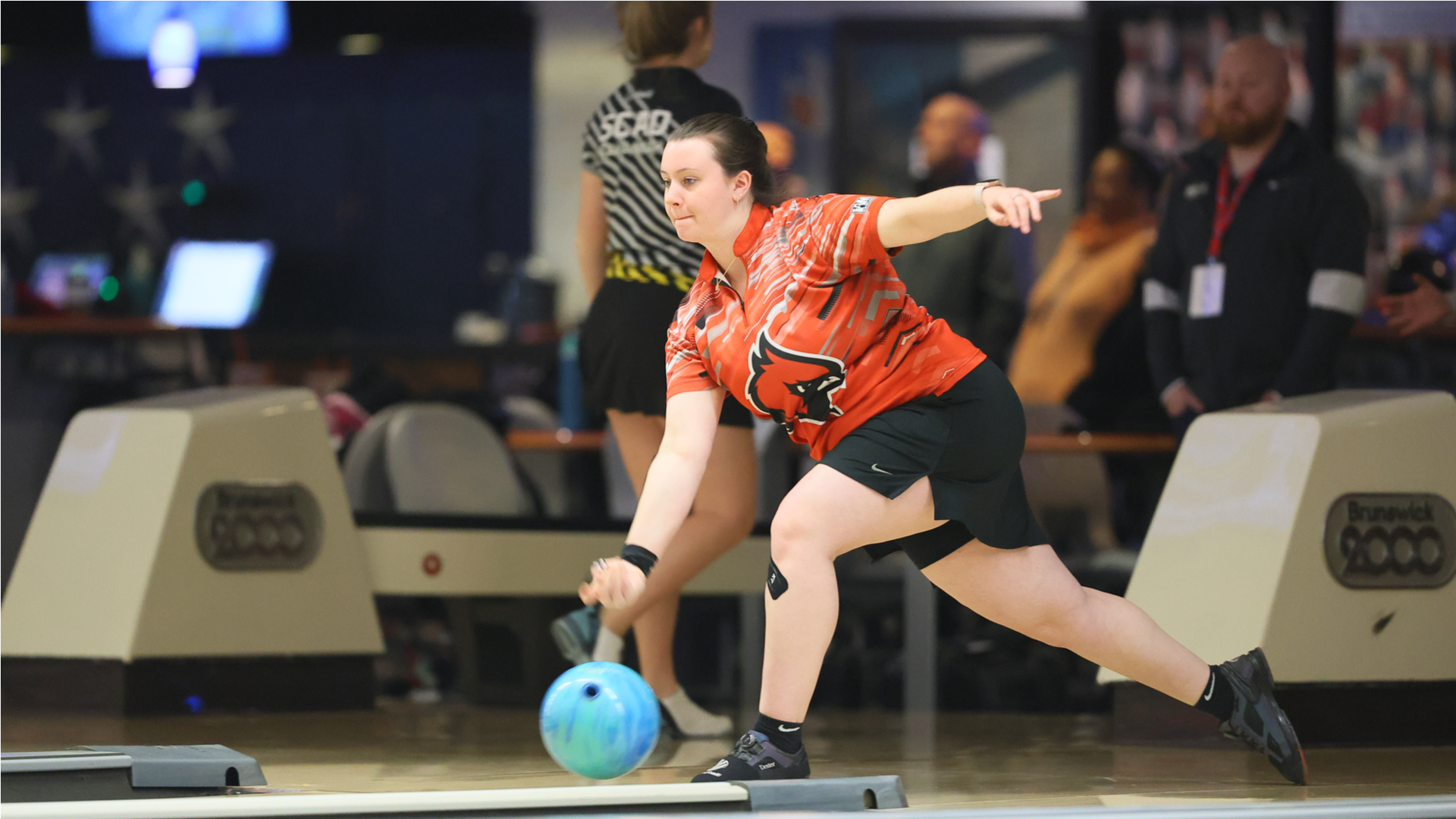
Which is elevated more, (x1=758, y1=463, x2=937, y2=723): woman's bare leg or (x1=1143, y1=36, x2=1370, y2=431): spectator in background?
(x1=1143, y1=36, x2=1370, y2=431): spectator in background

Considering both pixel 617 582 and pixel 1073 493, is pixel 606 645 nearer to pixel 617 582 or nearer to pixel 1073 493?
pixel 617 582

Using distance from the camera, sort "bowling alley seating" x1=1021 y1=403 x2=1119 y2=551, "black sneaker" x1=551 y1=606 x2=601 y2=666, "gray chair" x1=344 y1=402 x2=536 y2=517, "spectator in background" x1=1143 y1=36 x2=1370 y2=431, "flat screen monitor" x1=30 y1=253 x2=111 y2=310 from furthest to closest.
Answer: "flat screen monitor" x1=30 y1=253 x2=111 y2=310
"bowling alley seating" x1=1021 y1=403 x2=1119 y2=551
"gray chair" x1=344 y1=402 x2=536 y2=517
"spectator in background" x1=1143 y1=36 x2=1370 y2=431
"black sneaker" x1=551 y1=606 x2=601 y2=666

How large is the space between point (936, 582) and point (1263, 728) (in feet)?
2.15

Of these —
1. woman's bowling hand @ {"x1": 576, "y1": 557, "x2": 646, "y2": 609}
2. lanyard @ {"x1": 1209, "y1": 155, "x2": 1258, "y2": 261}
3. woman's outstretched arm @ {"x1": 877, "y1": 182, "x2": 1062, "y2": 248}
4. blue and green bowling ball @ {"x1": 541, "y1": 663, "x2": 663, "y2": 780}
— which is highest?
woman's outstretched arm @ {"x1": 877, "y1": 182, "x2": 1062, "y2": 248}

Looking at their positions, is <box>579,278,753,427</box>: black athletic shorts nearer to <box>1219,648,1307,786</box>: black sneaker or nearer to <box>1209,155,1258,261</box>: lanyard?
<box>1219,648,1307,786</box>: black sneaker

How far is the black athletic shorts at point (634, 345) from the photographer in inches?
148

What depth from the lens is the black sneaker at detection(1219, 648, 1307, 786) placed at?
303cm

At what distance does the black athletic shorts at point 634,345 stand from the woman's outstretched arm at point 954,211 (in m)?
1.18

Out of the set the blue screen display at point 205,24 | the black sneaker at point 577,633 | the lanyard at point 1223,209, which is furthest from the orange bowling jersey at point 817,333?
the blue screen display at point 205,24

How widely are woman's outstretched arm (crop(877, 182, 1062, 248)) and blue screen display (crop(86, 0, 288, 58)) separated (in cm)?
950

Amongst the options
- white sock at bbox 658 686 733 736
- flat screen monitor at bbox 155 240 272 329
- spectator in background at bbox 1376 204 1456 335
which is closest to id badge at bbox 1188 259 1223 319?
spectator in background at bbox 1376 204 1456 335

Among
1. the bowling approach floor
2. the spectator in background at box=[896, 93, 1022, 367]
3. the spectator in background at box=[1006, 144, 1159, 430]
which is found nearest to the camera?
the bowling approach floor

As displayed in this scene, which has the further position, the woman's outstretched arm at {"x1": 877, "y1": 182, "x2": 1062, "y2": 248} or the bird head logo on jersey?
the bird head logo on jersey

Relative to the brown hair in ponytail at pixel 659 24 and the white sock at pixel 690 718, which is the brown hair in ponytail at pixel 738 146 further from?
the white sock at pixel 690 718
